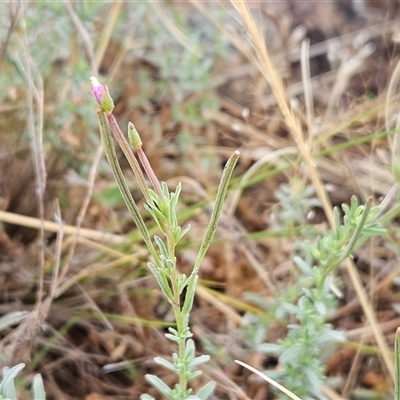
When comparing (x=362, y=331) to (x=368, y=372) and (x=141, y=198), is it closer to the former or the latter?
(x=368, y=372)

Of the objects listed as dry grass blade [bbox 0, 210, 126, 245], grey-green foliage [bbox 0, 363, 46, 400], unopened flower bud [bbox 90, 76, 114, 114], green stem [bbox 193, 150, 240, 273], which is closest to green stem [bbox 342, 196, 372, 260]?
green stem [bbox 193, 150, 240, 273]

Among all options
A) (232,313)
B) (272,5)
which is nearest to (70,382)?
(232,313)

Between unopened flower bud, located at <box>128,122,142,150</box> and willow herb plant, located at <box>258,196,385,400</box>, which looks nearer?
unopened flower bud, located at <box>128,122,142,150</box>

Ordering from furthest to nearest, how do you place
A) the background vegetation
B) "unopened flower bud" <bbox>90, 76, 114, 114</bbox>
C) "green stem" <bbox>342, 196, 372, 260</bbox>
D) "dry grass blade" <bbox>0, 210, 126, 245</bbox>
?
"dry grass blade" <bbox>0, 210, 126, 245</bbox> < the background vegetation < "green stem" <bbox>342, 196, 372, 260</bbox> < "unopened flower bud" <bbox>90, 76, 114, 114</bbox>

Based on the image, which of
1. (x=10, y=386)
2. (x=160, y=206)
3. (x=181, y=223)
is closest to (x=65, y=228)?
(x=181, y=223)

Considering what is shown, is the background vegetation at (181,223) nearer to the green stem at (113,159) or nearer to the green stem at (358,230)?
the green stem at (358,230)

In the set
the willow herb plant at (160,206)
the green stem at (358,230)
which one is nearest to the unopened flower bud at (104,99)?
the willow herb plant at (160,206)

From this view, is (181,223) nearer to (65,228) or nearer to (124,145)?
(65,228)

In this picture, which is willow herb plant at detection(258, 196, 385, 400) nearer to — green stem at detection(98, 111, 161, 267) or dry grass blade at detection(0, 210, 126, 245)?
green stem at detection(98, 111, 161, 267)

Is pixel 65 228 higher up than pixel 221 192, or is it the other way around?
pixel 221 192
